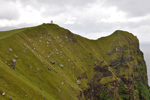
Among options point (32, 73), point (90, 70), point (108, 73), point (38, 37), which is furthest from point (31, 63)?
point (108, 73)

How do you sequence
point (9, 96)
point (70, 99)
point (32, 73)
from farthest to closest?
1. point (70, 99)
2. point (32, 73)
3. point (9, 96)

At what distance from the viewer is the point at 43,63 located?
109 metres

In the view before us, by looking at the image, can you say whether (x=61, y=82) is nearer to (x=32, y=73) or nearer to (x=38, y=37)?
(x=32, y=73)

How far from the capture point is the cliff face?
75.7m

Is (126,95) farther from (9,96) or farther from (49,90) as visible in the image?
(9,96)

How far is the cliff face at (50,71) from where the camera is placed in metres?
75.7

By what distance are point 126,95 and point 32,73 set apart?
4726 inches

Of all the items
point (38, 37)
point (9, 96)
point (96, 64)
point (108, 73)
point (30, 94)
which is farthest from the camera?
point (96, 64)

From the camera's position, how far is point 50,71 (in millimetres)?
108500

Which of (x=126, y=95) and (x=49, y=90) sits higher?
(x=49, y=90)

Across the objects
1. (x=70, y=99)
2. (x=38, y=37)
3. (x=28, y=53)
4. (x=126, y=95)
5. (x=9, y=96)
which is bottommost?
(x=126, y=95)

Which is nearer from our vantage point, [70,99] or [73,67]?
[70,99]

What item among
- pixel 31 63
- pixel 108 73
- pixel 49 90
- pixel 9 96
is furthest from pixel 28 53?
pixel 108 73

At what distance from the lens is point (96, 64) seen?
6831 inches
